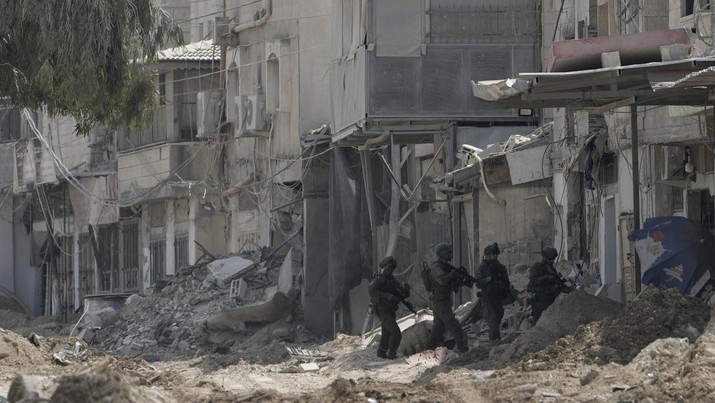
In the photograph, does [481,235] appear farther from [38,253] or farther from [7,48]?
[38,253]

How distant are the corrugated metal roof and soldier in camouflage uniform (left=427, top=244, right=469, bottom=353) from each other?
20637 mm

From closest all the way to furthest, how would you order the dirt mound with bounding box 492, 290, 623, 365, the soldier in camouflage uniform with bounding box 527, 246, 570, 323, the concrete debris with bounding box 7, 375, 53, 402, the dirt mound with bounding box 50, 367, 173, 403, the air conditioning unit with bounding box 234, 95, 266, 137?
the dirt mound with bounding box 50, 367, 173, 403, the concrete debris with bounding box 7, 375, 53, 402, the dirt mound with bounding box 492, 290, 623, 365, the soldier in camouflage uniform with bounding box 527, 246, 570, 323, the air conditioning unit with bounding box 234, 95, 266, 137

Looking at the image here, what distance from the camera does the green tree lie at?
23750mm

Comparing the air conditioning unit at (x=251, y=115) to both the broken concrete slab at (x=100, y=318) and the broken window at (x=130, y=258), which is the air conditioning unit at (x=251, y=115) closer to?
the broken concrete slab at (x=100, y=318)

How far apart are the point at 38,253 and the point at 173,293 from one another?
16661 millimetres

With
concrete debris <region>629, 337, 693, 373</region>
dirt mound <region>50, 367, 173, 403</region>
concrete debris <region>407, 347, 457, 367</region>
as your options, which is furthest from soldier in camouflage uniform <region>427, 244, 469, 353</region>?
dirt mound <region>50, 367, 173, 403</region>

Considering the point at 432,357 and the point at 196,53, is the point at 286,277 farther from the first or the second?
the point at 432,357

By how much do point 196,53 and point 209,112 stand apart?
8.68 ft

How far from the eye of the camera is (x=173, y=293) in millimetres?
36438

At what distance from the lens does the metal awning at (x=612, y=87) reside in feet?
59.5

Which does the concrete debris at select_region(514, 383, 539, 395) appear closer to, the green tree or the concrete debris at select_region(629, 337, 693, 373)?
the concrete debris at select_region(629, 337, 693, 373)

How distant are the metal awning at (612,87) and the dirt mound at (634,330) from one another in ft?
6.91

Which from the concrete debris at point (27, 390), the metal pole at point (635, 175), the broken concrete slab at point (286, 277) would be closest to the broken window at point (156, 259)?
the broken concrete slab at point (286, 277)

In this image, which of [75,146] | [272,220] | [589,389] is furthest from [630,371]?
[75,146]
